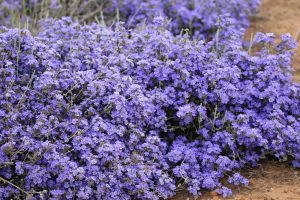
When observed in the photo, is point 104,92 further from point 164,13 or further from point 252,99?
point 164,13

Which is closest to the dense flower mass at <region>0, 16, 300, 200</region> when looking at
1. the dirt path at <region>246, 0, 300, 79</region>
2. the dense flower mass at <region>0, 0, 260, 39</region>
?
the dense flower mass at <region>0, 0, 260, 39</region>

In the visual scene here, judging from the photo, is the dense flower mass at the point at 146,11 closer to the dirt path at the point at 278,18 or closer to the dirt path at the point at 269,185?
the dirt path at the point at 278,18

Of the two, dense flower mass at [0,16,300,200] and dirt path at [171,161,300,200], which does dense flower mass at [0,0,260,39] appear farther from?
dirt path at [171,161,300,200]

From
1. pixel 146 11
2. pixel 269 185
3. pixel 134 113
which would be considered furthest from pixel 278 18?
pixel 134 113

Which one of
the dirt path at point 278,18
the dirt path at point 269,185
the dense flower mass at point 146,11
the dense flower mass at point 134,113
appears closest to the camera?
the dense flower mass at point 134,113

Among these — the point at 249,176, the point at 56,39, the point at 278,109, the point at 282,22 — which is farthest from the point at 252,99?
the point at 282,22

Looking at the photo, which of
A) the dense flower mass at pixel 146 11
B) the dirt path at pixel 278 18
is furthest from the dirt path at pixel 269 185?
the dirt path at pixel 278 18
